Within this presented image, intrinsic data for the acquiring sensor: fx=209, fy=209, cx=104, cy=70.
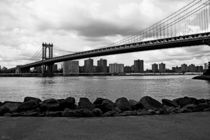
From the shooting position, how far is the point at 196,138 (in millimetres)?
3230

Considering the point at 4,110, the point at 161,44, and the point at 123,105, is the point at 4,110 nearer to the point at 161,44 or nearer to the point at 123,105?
the point at 123,105

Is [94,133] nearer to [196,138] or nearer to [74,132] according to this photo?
[74,132]

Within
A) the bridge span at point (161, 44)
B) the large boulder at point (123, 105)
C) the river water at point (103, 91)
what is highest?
the bridge span at point (161, 44)

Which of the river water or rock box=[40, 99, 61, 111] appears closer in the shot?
rock box=[40, 99, 61, 111]

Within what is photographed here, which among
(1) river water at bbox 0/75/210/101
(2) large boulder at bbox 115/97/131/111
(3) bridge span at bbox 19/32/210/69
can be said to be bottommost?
(1) river water at bbox 0/75/210/101

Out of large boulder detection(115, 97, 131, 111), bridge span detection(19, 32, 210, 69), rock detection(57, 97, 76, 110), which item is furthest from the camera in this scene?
bridge span detection(19, 32, 210, 69)

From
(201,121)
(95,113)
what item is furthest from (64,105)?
(201,121)

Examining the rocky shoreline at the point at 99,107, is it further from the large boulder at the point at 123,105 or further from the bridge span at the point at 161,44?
the bridge span at the point at 161,44

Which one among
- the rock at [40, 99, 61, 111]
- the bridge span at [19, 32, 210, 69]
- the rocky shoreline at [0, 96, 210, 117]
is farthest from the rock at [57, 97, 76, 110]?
the bridge span at [19, 32, 210, 69]

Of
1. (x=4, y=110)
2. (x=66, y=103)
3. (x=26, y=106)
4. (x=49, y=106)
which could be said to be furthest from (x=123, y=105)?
(x=4, y=110)

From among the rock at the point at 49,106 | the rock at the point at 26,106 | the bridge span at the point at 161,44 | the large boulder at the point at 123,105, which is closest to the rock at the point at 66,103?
the rock at the point at 49,106

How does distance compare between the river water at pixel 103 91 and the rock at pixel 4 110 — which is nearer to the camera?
the rock at pixel 4 110

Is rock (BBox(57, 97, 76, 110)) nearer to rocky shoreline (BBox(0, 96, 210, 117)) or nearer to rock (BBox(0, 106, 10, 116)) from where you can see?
rocky shoreline (BBox(0, 96, 210, 117))

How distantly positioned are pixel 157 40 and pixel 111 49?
1167cm
